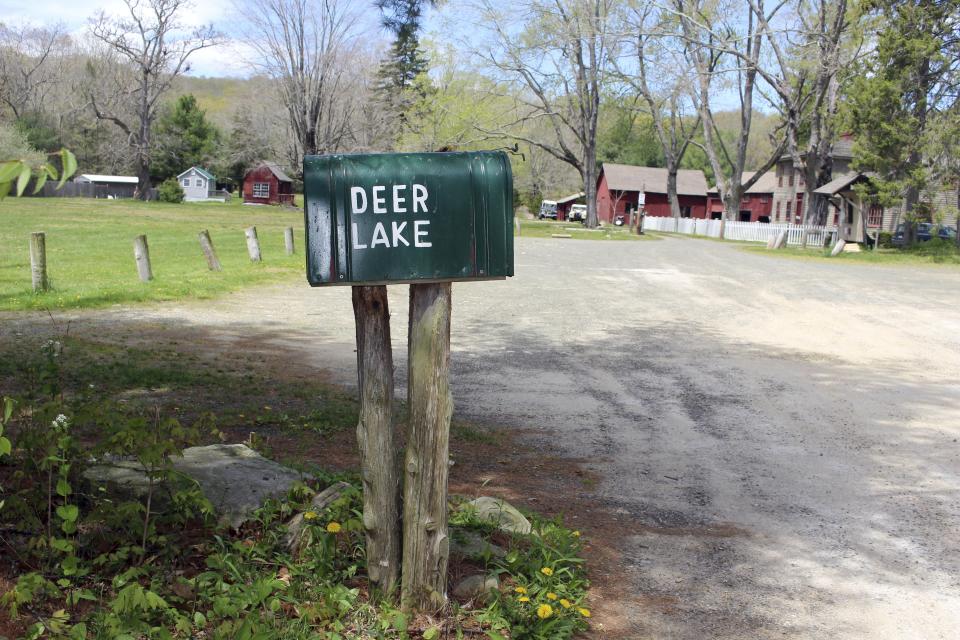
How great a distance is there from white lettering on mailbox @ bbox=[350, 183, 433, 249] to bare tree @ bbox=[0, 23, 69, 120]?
56.9m

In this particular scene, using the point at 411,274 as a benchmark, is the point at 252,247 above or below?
below

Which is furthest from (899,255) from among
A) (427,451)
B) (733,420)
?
(427,451)

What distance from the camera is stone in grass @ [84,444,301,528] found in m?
4.19

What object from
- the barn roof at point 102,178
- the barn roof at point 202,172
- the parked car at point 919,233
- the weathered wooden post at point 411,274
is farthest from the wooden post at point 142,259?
the barn roof at point 102,178

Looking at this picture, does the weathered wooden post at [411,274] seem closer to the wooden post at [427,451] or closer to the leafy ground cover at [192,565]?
the wooden post at [427,451]

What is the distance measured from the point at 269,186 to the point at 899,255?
225ft

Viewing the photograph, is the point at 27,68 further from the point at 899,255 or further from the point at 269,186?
the point at 899,255

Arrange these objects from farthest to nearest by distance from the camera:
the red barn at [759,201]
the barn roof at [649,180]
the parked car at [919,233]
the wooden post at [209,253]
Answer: the barn roof at [649,180] → the red barn at [759,201] → the parked car at [919,233] → the wooden post at [209,253]

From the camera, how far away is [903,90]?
31953 mm

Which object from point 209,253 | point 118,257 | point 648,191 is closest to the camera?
point 209,253

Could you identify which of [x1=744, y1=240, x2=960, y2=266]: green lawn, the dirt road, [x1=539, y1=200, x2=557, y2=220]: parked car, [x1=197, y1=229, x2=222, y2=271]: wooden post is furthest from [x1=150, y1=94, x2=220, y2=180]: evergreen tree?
the dirt road

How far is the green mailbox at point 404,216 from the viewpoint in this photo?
11.3 ft

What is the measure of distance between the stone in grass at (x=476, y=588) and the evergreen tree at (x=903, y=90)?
106 feet

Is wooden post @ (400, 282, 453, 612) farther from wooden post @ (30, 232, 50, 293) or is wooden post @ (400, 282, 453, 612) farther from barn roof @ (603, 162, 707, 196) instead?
barn roof @ (603, 162, 707, 196)
